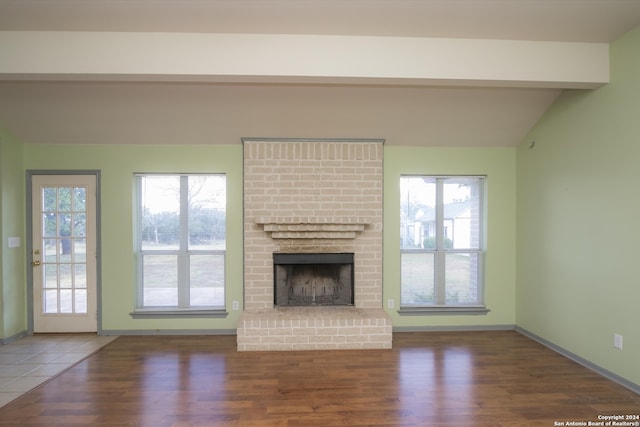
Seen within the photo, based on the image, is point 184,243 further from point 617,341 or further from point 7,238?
point 617,341

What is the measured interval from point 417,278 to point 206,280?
274cm

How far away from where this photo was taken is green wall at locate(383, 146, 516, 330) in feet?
14.2

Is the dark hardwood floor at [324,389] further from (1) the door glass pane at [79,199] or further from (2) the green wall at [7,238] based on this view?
(1) the door glass pane at [79,199]

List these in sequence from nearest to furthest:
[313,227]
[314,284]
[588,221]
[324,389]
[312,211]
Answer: [324,389] < [588,221] < [313,227] < [312,211] < [314,284]

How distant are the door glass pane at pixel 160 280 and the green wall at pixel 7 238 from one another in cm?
140

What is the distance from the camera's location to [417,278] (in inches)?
176

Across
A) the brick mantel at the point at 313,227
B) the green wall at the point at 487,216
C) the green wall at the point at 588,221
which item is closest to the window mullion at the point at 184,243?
the brick mantel at the point at 313,227

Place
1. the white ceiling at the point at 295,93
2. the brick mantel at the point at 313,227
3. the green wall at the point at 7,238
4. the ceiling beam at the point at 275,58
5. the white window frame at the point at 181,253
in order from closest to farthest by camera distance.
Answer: the white ceiling at the point at 295,93, the ceiling beam at the point at 275,58, the green wall at the point at 7,238, the brick mantel at the point at 313,227, the white window frame at the point at 181,253

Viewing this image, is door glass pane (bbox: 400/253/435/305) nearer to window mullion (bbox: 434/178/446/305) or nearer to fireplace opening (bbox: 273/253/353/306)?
window mullion (bbox: 434/178/446/305)

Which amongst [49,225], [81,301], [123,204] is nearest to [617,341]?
[123,204]

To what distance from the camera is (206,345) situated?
3857 millimetres

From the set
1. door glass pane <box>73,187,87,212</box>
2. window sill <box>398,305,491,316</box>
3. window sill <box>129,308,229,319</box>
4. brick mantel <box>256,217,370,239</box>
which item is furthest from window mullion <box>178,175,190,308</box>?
window sill <box>398,305,491,316</box>

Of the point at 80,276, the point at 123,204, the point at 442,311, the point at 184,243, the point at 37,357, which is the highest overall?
the point at 123,204

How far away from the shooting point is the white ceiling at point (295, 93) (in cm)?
239
